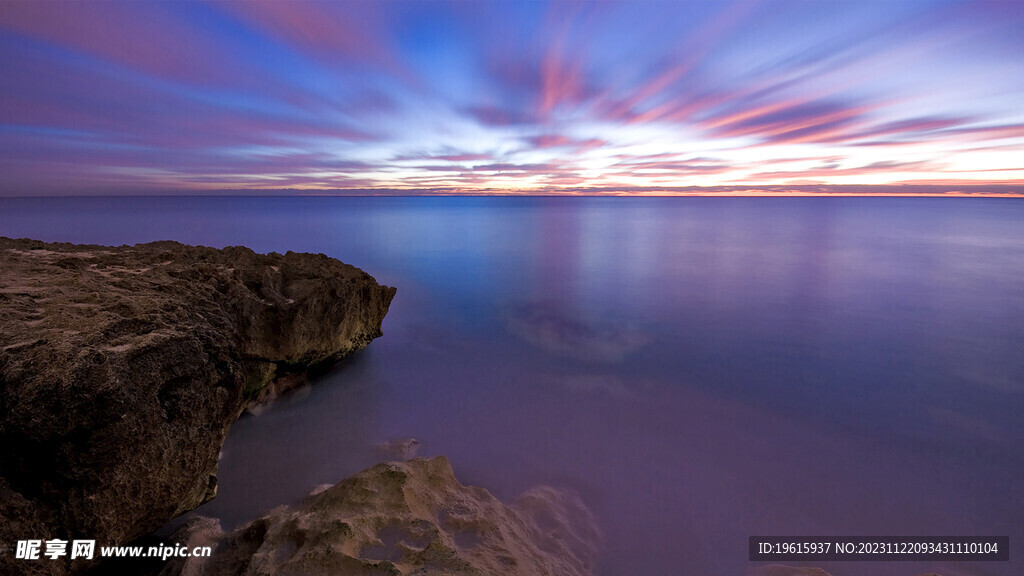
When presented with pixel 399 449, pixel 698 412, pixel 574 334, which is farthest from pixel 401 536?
pixel 574 334

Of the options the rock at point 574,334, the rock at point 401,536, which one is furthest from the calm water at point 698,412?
the rock at point 401,536

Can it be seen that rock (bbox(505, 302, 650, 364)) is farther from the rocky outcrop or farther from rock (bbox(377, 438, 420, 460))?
Result: the rocky outcrop

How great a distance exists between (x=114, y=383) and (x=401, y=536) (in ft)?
8.95

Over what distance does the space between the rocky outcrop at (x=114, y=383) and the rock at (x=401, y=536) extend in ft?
2.68

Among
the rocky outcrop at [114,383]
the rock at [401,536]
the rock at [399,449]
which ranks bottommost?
the rock at [399,449]

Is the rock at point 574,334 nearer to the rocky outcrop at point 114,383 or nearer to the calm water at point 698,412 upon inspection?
the calm water at point 698,412

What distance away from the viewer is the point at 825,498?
5523 mm

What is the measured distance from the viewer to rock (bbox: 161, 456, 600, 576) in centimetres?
329

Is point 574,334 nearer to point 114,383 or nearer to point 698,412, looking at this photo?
point 698,412

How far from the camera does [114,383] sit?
3.38 metres

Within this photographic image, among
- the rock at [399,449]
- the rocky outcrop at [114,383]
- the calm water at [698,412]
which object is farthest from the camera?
the rock at [399,449]

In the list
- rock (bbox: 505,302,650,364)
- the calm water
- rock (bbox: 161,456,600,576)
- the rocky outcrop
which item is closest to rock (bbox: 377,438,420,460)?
the calm water

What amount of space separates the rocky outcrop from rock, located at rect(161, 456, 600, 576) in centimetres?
82

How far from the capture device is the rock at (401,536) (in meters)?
3.29
